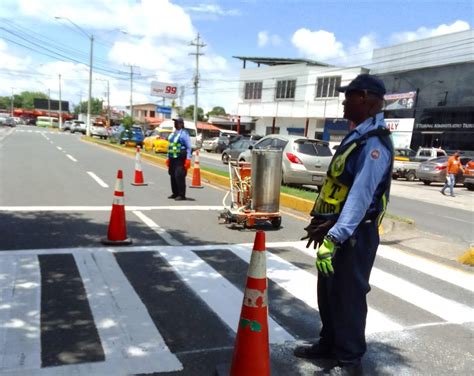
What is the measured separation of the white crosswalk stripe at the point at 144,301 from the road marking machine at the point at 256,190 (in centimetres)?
104

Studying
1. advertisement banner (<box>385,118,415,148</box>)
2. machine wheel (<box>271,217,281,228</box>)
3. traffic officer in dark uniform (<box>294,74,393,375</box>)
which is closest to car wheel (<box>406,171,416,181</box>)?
advertisement banner (<box>385,118,415,148</box>)

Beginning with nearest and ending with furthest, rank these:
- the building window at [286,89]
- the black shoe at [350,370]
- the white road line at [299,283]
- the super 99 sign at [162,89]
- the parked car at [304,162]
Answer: the black shoe at [350,370], the white road line at [299,283], the parked car at [304,162], the building window at [286,89], the super 99 sign at [162,89]

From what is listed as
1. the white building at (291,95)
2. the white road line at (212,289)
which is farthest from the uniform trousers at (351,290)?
the white building at (291,95)

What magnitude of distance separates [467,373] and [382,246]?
416 centimetres

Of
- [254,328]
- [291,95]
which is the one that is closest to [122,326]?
[254,328]

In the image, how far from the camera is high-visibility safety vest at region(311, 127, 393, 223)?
2934 mm

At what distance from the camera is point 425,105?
34.7 m

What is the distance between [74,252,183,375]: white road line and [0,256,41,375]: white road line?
0.46 meters

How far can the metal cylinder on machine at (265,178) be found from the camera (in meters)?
7.52

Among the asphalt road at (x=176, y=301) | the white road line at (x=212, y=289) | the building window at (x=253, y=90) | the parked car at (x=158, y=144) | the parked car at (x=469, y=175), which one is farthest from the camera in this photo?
the building window at (x=253, y=90)

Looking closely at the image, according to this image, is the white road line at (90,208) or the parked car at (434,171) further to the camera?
the parked car at (434,171)

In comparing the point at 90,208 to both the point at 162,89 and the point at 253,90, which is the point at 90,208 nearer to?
the point at 253,90

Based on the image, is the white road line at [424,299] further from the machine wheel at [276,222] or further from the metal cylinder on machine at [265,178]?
the machine wheel at [276,222]

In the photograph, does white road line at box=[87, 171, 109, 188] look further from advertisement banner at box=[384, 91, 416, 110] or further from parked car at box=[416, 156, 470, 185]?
advertisement banner at box=[384, 91, 416, 110]
